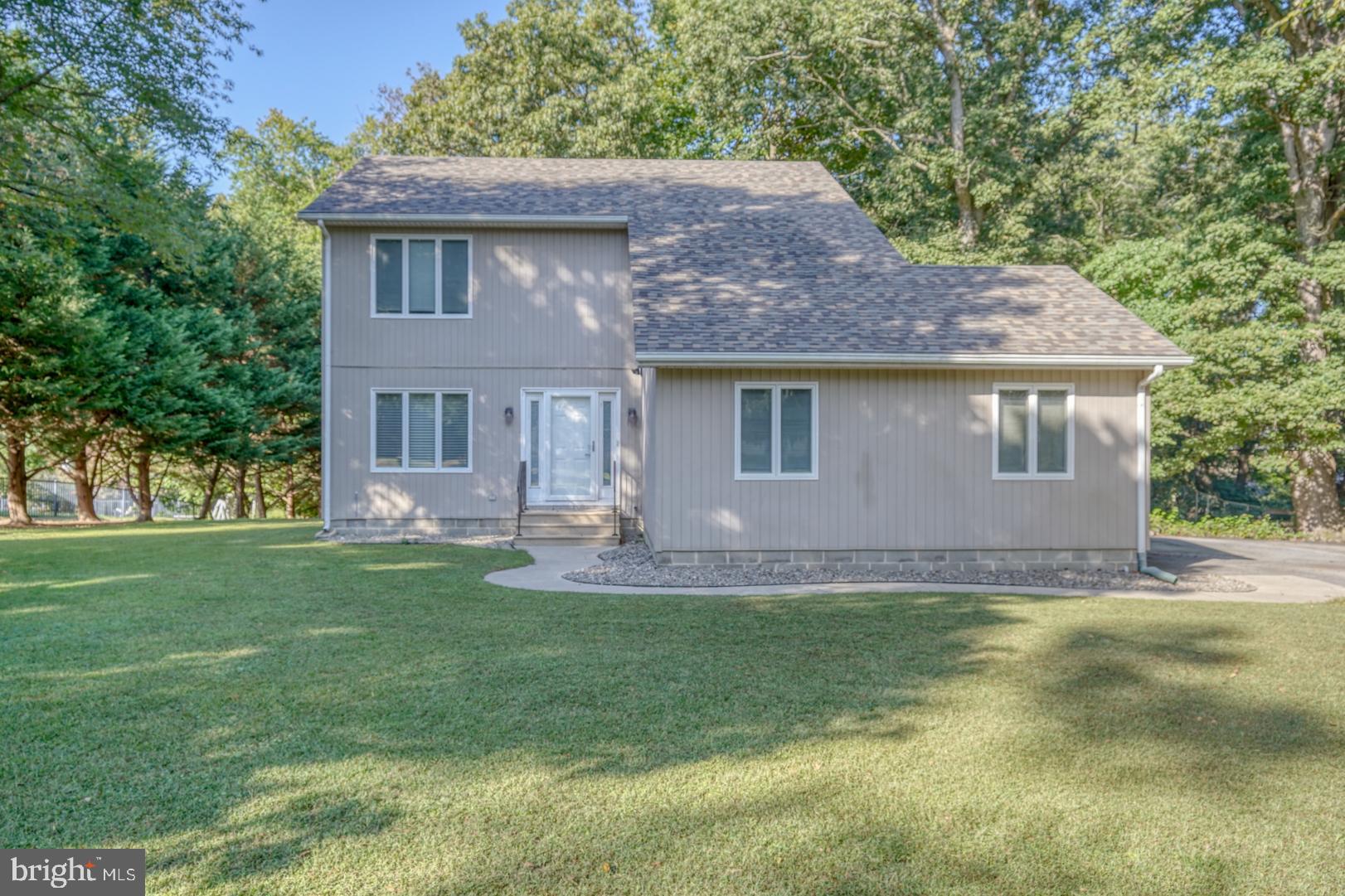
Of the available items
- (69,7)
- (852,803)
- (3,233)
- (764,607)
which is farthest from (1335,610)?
(3,233)

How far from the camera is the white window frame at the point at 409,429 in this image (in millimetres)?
13555

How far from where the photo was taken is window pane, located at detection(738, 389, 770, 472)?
10414mm

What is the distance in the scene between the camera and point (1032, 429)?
10.6 meters

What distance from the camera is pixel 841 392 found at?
412 inches

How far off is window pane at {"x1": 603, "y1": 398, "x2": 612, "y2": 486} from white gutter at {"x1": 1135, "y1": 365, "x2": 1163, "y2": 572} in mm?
7580

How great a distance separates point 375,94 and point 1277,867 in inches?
1321

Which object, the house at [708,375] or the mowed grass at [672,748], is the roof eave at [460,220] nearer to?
the house at [708,375]

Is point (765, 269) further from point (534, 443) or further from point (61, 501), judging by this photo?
point (61, 501)

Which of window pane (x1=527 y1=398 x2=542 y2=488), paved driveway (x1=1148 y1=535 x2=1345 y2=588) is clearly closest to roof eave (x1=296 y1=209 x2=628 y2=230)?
window pane (x1=527 y1=398 x2=542 y2=488)

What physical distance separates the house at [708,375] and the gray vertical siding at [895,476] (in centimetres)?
3

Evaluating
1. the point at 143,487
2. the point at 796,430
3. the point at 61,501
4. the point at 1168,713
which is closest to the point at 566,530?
the point at 796,430

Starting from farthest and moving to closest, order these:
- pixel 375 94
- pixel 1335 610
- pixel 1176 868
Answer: pixel 375 94
pixel 1335 610
pixel 1176 868

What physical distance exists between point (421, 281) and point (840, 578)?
831 cm

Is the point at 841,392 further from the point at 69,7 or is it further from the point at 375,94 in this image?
the point at 375,94
